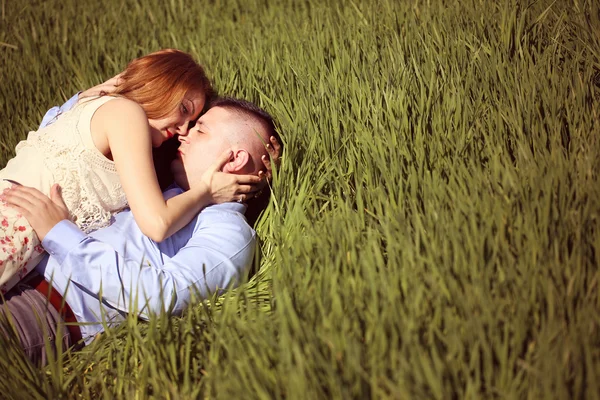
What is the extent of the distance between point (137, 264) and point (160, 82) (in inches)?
23.8

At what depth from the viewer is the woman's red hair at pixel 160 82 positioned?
1.97 meters

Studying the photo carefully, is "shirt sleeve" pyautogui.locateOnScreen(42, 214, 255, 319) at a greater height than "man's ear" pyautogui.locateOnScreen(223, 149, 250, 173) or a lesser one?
lesser

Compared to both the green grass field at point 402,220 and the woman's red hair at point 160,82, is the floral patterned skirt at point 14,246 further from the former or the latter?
the woman's red hair at point 160,82

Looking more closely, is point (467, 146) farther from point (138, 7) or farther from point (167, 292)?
point (138, 7)

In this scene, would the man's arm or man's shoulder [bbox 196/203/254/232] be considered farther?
man's shoulder [bbox 196/203/254/232]

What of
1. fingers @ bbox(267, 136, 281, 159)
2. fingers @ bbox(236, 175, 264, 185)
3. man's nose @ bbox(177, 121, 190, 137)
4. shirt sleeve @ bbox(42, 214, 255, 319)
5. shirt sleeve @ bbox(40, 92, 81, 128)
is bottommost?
shirt sleeve @ bbox(42, 214, 255, 319)

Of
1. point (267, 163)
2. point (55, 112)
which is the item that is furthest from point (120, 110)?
point (55, 112)

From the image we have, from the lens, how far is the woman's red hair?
197cm

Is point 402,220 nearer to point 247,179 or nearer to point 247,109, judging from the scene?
point 247,179

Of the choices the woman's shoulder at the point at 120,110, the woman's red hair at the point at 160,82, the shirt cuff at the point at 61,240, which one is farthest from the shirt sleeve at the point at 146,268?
the woman's red hair at the point at 160,82

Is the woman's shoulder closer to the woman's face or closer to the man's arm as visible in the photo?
the woman's face

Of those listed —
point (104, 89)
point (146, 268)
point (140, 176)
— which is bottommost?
point (146, 268)

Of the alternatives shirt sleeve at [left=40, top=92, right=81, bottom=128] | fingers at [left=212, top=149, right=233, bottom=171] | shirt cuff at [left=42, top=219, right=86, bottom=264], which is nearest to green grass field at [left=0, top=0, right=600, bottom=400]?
fingers at [left=212, top=149, right=233, bottom=171]

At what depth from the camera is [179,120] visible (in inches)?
79.3
